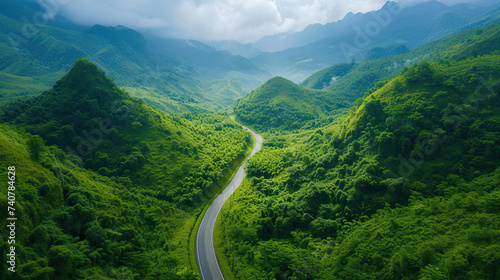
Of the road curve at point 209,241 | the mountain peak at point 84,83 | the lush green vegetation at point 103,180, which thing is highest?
the mountain peak at point 84,83

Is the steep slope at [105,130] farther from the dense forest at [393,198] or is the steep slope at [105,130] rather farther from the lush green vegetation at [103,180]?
the dense forest at [393,198]

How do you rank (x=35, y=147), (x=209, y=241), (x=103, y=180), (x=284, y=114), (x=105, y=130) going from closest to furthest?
(x=35, y=147)
(x=209, y=241)
(x=103, y=180)
(x=105, y=130)
(x=284, y=114)

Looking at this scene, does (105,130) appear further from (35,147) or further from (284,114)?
(284,114)

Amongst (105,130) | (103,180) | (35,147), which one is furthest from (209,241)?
(105,130)

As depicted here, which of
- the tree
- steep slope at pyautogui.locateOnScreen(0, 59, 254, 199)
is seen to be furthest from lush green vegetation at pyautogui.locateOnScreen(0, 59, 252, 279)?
steep slope at pyautogui.locateOnScreen(0, 59, 254, 199)

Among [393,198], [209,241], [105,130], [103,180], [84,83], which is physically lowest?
[209,241]

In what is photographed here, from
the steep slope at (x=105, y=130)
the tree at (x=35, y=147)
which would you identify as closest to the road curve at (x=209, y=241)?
the steep slope at (x=105, y=130)

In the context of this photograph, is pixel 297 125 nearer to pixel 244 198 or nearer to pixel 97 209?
pixel 244 198
